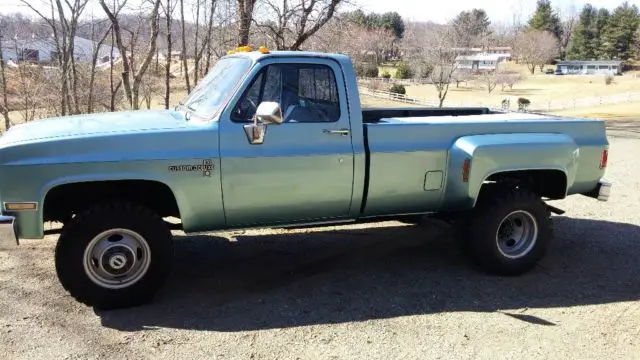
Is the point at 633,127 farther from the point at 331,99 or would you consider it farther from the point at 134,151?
the point at 134,151

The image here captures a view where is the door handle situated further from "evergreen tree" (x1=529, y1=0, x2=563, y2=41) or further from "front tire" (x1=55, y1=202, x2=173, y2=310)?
"evergreen tree" (x1=529, y1=0, x2=563, y2=41)

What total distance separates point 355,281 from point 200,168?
170 centimetres

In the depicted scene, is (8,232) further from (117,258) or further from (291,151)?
(291,151)

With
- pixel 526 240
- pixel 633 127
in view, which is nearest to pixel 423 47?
pixel 633 127

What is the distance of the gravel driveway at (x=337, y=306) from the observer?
386cm

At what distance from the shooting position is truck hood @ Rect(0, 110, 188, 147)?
13.5 feet

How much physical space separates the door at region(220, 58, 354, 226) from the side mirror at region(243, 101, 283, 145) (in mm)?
43

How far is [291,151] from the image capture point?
4.48m

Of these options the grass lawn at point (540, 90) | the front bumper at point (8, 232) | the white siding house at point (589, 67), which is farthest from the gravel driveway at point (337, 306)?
the white siding house at point (589, 67)

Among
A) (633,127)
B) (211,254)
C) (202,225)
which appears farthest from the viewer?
(633,127)

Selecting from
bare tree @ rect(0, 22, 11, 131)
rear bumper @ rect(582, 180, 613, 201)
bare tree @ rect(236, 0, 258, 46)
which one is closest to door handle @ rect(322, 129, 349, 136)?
rear bumper @ rect(582, 180, 613, 201)

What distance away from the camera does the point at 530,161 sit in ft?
16.7

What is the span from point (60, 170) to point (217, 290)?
5.10 feet

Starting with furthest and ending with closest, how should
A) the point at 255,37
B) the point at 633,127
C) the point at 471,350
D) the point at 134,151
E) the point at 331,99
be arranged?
the point at 633,127 < the point at 255,37 < the point at 331,99 < the point at 134,151 < the point at 471,350
